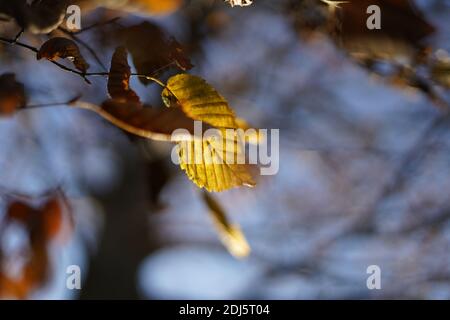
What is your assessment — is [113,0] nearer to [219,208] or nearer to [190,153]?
[190,153]

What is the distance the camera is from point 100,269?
9.13ft

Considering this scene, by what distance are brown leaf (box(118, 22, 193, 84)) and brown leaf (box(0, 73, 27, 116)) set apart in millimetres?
146

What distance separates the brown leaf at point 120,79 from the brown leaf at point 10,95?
91 millimetres

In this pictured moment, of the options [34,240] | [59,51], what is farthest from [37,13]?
[34,240]

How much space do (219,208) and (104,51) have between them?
341 mm

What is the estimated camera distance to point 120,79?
588 millimetres

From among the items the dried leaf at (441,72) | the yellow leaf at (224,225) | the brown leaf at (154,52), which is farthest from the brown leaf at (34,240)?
the dried leaf at (441,72)

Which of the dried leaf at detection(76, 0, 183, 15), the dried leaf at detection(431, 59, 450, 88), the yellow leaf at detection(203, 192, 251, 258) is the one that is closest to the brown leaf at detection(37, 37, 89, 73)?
the dried leaf at detection(76, 0, 183, 15)

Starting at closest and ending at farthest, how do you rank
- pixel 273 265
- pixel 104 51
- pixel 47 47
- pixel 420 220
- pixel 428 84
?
pixel 47 47 < pixel 428 84 < pixel 104 51 < pixel 420 220 < pixel 273 265

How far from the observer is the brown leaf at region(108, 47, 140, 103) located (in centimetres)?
59

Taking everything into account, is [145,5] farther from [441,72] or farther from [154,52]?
[441,72]

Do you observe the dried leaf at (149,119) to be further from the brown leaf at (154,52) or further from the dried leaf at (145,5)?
the dried leaf at (145,5)

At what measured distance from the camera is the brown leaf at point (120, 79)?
0.59 m
